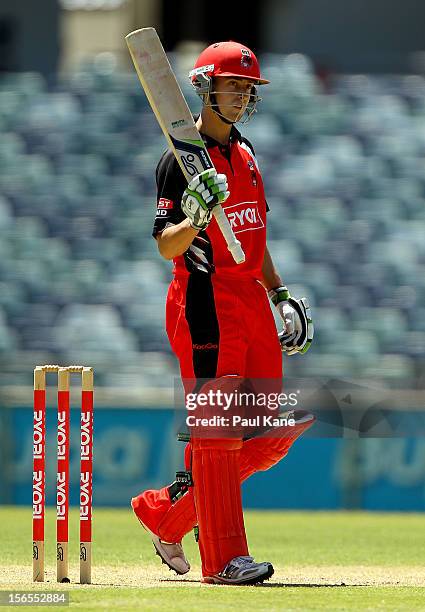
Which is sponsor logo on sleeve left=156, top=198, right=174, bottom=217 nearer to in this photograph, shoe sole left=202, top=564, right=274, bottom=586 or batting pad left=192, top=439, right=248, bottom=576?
batting pad left=192, top=439, right=248, bottom=576

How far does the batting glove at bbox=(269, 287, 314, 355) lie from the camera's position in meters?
4.55

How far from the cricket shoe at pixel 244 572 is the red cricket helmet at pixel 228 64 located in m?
1.48

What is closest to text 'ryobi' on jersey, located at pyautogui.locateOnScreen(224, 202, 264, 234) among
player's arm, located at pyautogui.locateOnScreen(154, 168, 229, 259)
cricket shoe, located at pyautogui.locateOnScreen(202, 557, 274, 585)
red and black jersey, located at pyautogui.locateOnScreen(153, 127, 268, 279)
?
red and black jersey, located at pyautogui.locateOnScreen(153, 127, 268, 279)

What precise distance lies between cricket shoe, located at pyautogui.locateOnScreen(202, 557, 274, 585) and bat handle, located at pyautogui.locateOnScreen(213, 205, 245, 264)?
2.93ft

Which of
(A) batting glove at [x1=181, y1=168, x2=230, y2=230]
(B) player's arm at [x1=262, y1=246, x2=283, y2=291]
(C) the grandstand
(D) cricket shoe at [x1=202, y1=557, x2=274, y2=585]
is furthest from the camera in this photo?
(C) the grandstand

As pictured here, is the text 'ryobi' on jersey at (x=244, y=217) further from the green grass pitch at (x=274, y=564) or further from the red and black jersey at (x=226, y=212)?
the green grass pitch at (x=274, y=564)

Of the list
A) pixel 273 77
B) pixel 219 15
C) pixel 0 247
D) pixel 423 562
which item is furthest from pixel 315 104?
pixel 423 562

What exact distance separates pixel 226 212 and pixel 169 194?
0.18 metres

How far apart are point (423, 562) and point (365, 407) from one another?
136 inches

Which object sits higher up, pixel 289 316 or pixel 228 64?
pixel 228 64

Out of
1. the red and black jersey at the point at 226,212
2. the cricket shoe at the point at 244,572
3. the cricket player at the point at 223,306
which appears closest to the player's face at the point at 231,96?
the cricket player at the point at 223,306

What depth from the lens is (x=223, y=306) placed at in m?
4.23
